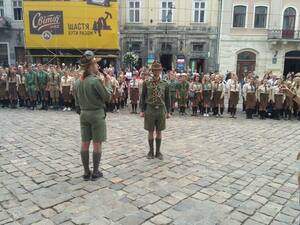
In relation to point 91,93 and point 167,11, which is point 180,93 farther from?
point 167,11

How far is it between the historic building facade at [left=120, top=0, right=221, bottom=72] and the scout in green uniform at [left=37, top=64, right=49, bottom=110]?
50.5 ft

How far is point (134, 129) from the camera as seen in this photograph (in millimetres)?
8898

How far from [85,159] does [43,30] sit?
18530 mm

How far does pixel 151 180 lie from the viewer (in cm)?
494

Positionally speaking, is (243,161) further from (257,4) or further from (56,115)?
(257,4)

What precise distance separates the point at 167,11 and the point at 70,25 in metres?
9.81

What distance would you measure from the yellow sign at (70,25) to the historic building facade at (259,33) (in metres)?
11.0

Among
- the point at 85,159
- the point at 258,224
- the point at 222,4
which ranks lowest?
the point at 258,224

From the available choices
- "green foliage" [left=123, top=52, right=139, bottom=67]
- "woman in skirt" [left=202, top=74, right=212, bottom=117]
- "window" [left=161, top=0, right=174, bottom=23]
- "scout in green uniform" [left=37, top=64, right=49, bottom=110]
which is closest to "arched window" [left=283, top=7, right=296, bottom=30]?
"window" [left=161, top=0, right=174, bottom=23]

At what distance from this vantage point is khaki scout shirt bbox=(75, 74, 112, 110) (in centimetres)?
468

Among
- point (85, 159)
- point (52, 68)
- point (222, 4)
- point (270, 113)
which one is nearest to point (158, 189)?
point (85, 159)

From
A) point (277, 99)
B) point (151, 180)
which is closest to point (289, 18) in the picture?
point (277, 99)

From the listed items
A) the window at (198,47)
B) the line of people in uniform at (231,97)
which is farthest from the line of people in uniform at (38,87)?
the window at (198,47)

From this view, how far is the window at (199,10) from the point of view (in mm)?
27109
